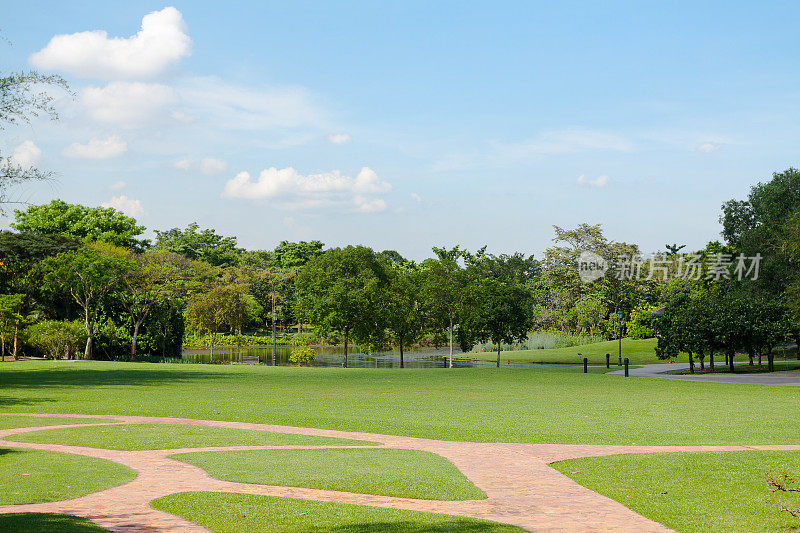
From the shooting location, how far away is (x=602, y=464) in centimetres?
1106

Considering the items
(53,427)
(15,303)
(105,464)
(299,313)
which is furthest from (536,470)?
(299,313)

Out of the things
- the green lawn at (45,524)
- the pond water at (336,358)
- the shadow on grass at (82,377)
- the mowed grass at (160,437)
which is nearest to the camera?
the green lawn at (45,524)

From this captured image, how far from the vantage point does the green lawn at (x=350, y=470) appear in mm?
9375

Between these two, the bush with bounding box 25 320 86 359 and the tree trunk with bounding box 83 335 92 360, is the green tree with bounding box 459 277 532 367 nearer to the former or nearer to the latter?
the tree trunk with bounding box 83 335 92 360

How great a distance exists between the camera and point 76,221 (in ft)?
205

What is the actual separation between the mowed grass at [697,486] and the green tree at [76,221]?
55.1 metres

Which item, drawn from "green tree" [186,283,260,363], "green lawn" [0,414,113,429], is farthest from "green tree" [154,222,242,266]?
"green lawn" [0,414,113,429]

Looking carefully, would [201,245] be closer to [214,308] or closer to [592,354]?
[214,308]

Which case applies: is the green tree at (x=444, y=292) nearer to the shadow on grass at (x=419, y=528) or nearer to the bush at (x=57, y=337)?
the bush at (x=57, y=337)

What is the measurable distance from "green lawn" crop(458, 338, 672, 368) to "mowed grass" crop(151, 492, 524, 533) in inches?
1752

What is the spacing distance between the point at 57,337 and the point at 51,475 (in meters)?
37.6

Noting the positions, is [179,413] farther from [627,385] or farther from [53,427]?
[627,385]

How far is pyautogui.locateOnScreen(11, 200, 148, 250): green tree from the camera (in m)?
60.6

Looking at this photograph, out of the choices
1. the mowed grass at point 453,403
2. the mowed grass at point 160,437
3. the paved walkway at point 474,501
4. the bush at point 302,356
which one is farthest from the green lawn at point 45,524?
the bush at point 302,356
